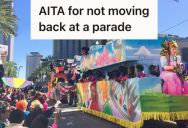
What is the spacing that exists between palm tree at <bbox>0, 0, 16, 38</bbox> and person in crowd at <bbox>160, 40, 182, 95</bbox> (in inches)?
348

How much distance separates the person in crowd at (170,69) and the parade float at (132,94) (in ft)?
0.64

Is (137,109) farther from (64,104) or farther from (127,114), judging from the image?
(64,104)

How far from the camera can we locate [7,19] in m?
18.4

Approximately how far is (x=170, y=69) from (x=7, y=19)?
9712mm

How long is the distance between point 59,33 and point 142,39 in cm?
269

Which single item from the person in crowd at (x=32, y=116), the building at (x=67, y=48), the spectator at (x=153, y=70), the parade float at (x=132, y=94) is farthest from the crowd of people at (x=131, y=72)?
the building at (x=67, y=48)

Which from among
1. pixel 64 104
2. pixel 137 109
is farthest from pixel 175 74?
pixel 64 104

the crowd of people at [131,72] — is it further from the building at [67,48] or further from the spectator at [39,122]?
the building at [67,48]

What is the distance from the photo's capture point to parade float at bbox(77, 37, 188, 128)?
420 inches

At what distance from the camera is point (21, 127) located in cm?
779

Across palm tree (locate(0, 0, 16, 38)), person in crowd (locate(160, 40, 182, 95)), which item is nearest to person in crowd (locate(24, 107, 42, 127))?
person in crowd (locate(160, 40, 182, 95))

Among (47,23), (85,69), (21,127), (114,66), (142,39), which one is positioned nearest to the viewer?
(21,127)

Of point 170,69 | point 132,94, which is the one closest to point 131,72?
point 132,94

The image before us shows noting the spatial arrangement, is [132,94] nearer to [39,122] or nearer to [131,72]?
[131,72]
